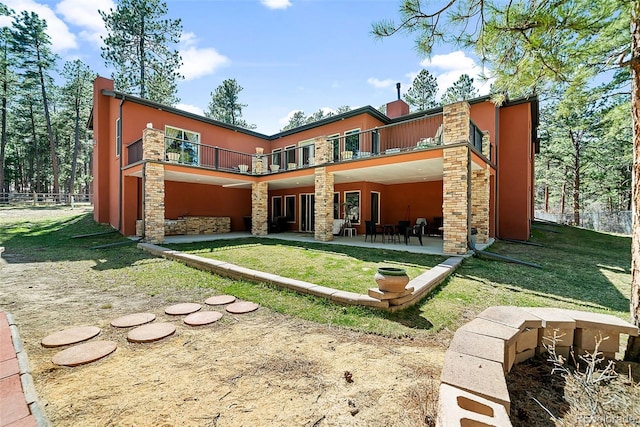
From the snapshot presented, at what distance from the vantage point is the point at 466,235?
6910 millimetres

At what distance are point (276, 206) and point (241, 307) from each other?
43.0 feet

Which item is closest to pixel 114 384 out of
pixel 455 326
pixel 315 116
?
pixel 455 326

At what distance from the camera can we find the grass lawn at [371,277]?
3590mm

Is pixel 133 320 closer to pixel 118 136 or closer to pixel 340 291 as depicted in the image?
pixel 340 291

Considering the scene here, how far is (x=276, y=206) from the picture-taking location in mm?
16703

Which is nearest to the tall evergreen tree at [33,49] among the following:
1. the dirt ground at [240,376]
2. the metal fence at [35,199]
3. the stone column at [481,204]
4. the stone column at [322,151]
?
the metal fence at [35,199]

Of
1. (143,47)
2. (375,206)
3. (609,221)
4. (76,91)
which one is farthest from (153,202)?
(76,91)

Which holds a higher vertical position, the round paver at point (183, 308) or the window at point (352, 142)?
the window at point (352, 142)

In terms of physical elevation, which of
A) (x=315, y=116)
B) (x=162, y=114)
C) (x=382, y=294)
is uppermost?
(x=315, y=116)

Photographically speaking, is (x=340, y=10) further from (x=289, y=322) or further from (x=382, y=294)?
(x=289, y=322)

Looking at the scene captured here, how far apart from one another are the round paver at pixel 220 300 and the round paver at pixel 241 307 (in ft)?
0.48

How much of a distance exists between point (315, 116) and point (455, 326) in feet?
124

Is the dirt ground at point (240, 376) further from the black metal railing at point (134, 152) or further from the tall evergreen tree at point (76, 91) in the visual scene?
the tall evergreen tree at point (76, 91)

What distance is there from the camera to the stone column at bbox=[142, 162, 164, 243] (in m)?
9.09
